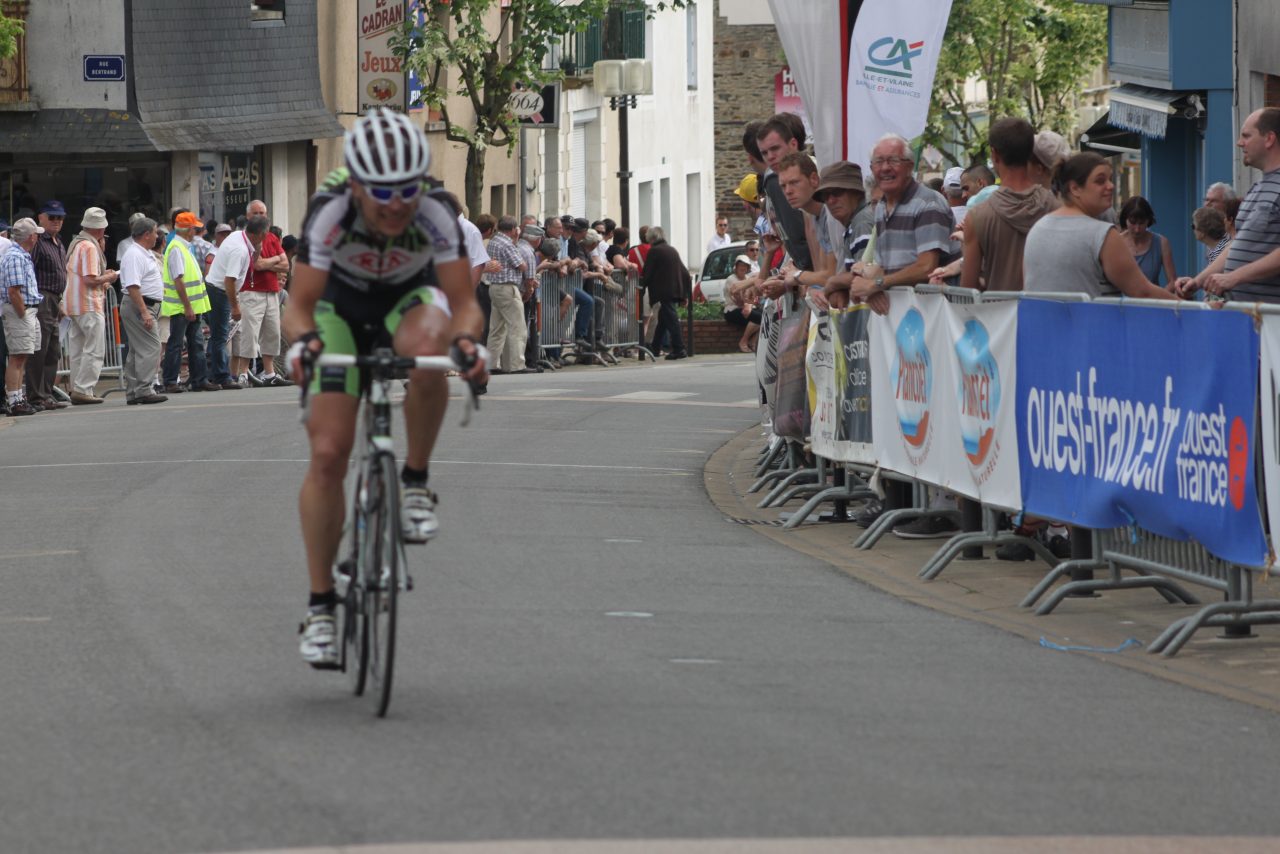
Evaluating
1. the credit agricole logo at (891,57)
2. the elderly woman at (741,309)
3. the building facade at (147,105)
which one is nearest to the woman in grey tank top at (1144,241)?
the credit agricole logo at (891,57)


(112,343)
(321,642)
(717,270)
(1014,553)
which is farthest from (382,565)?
(717,270)

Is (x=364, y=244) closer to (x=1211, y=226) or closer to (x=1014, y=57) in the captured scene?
(x=1211, y=226)

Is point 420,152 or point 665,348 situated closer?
point 420,152

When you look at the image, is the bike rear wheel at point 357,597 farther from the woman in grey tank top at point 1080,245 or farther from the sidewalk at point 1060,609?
the woman in grey tank top at point 1080,245

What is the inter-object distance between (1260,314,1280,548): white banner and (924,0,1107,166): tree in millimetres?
41855

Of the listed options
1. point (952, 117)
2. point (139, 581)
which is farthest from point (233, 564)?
point (952, 117)

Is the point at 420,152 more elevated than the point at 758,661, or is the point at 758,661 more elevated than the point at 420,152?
the point at 420,152

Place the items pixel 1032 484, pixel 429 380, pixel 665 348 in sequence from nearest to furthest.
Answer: pixel 429 380 < pixel 1032 484 < pixel 665 348

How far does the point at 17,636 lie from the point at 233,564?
89.3 inches

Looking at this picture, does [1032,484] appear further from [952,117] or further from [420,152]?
[952,117]

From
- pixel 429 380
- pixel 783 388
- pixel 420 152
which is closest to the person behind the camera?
pixel 420 152

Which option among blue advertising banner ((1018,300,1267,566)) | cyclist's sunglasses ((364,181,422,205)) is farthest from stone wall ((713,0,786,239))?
cyclist's sunglasses ((364,181,422,205))

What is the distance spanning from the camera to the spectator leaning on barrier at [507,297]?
30.4 metres

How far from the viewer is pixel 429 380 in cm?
761
